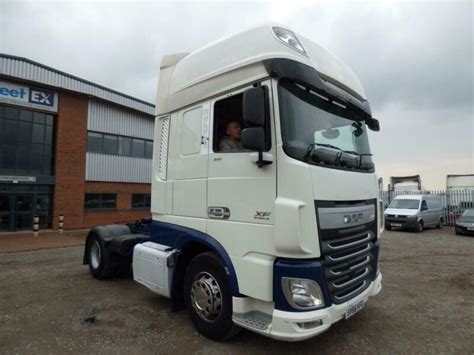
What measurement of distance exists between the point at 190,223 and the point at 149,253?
3.14 feet

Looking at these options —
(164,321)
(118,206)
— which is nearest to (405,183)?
(118,206)

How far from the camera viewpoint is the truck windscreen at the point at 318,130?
305cm

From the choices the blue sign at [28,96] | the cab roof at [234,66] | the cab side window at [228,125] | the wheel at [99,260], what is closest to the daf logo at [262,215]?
the cab side window at [228,125]

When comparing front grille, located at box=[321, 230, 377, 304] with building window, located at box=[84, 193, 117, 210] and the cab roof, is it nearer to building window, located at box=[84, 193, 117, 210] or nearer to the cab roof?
the cab roof

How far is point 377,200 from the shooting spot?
13.4 ft

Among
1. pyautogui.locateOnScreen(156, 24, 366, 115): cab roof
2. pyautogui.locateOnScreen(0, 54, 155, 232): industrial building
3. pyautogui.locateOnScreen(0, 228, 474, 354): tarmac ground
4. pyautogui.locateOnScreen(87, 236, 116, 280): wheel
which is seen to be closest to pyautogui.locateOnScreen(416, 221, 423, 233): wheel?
pyautogui.locateOnScreen(0, 228, 474, 354): tarmac ground

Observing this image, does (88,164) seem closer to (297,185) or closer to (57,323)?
(57,323)

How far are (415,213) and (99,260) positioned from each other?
1641 centimetres

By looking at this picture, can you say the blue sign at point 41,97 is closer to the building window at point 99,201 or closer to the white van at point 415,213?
the building window at point 99,201

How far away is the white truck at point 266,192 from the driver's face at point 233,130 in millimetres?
23

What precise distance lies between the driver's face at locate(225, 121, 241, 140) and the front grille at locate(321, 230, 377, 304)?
1.46 m

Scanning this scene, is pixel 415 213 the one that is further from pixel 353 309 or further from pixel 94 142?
pixel 94 142

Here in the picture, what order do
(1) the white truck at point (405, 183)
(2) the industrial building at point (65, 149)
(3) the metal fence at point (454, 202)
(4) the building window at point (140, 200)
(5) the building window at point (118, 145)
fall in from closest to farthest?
1. (2) the industrial building at point (65, 149)
2. (5) the building window at point (118, 145)
3. (3) the metal fence at point (454, 202)
4. (4) the building window at point (140, 200)
5. (1) the white truck at point (405, 183)

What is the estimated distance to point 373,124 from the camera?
14.3 ft
